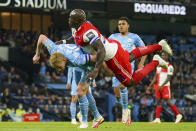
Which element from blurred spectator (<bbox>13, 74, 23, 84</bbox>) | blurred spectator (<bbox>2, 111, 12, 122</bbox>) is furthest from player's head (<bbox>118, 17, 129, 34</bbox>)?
blurred spectator (<bbox>13, 74, 23, 84</bbox>)

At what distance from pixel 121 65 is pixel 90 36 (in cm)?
114

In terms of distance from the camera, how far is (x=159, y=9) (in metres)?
29.8

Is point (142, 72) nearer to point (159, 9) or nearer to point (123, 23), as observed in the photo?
point (123, 23)

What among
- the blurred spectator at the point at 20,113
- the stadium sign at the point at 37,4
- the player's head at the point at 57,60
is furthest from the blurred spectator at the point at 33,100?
the player's head at the point at 57,60

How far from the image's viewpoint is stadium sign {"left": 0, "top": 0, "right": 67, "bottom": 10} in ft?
84.5

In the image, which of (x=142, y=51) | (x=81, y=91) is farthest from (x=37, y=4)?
(x=81, y=91)

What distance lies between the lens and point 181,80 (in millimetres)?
31797

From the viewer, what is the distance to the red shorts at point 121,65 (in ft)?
34.2

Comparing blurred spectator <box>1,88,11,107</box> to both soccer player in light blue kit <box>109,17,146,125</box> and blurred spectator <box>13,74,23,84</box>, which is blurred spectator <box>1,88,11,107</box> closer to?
blurred spectator <box>13,74,23,84</box>

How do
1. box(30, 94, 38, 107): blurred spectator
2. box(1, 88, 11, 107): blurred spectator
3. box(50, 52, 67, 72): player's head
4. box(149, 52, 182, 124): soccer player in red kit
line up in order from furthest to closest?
box(30, 94, 38, 107): blurred spectator < box(1, 88, 11, 107): blurred spectator < box(149, 52, 182, 124): soccer player in red kit < box(50, 52, 67, 72): player's head

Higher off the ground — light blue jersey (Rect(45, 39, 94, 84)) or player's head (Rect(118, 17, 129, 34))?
player's head (Rect(118, 17, 129, 34))

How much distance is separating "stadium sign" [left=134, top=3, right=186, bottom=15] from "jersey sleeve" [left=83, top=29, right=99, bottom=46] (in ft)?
64.5

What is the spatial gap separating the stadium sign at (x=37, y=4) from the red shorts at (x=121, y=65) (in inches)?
633

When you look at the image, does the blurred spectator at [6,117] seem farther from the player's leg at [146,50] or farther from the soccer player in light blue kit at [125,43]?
the player's leg at [146,50]
